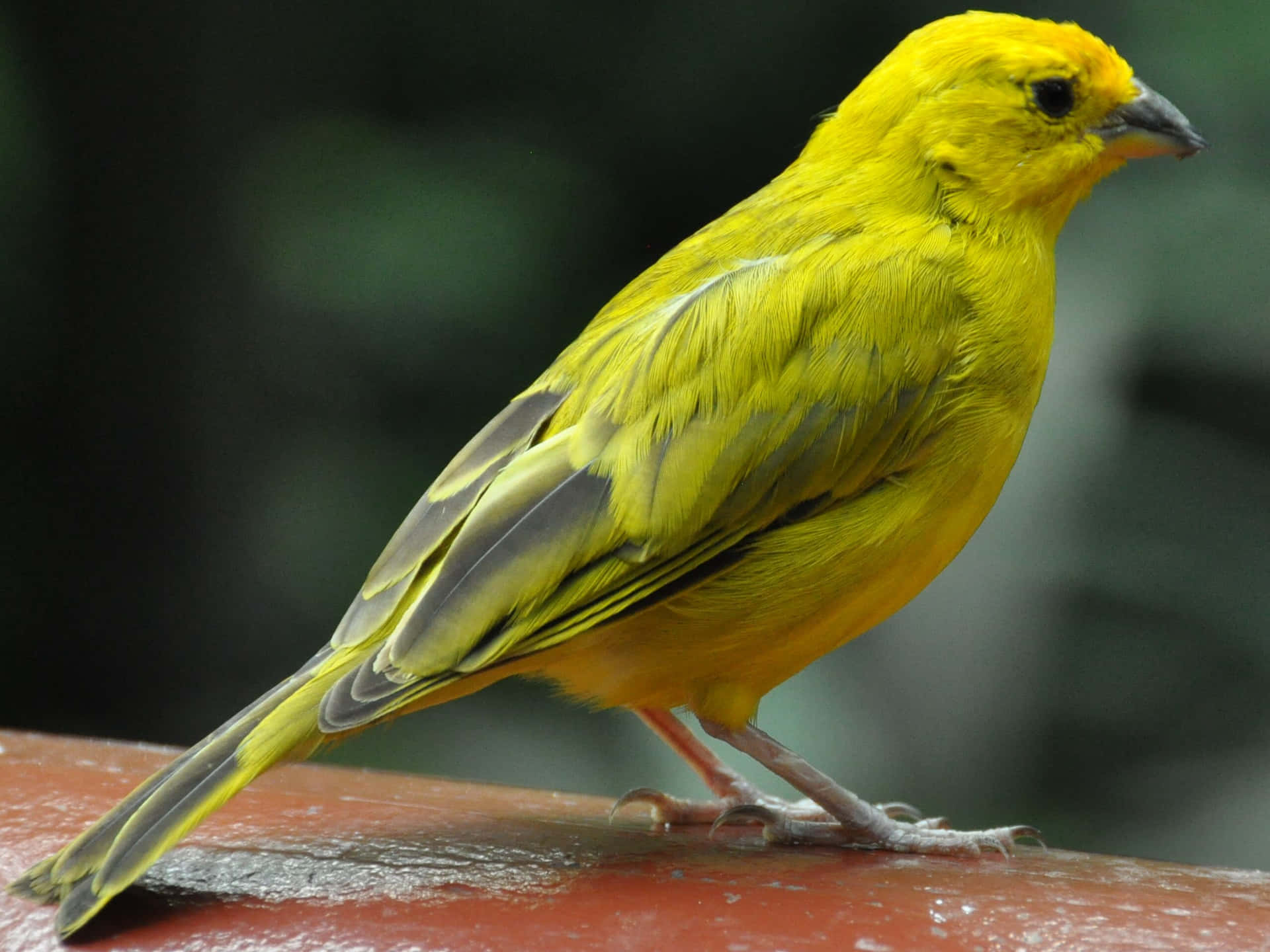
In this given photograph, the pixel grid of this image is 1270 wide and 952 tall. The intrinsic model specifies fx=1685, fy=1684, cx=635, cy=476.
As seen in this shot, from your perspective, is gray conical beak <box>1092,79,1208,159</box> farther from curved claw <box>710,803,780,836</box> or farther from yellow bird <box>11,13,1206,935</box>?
curved claw <box>710,803,780,836</box>

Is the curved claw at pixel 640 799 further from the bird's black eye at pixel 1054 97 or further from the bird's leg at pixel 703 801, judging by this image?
the bird's black eye at pixel 1054 97

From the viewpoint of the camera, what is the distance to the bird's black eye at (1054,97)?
10.2 ft

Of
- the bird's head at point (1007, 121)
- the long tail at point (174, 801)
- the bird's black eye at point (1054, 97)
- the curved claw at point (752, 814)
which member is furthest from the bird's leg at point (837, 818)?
the bird's black eye at point (1054, 97)

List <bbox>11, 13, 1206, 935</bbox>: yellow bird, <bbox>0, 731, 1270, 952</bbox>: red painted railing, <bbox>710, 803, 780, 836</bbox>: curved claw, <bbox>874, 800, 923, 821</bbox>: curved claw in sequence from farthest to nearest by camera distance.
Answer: <bbox>874, 800, 923, 821</bbox>: curved claw, <bbox>710, 803, 780, 836</bbox>: curved claw, <bbox>11, 13, 1206, 935</bbox>: yellow bird, <bbox>0, 731, 1270, 952</bbox>: red painted railing

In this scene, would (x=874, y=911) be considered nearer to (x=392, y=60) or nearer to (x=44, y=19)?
(x=392, y=60)

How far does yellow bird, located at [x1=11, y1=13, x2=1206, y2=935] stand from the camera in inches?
97.3

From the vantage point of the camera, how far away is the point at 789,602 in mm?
2654

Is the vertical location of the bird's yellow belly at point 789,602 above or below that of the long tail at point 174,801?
above

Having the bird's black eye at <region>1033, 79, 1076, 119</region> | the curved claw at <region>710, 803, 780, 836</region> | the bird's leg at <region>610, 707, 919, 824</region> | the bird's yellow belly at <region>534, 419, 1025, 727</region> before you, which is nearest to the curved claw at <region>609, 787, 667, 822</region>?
the bird's leg at <region>610, 707, 919, 824</region>

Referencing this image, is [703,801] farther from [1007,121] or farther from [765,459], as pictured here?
[1007,121]

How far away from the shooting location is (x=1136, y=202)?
3.81 meters

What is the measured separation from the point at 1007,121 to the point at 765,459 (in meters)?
0.88

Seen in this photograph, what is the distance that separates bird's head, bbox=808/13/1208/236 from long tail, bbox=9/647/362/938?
1.36 metres

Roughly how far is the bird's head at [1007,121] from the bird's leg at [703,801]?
112 centimetres
